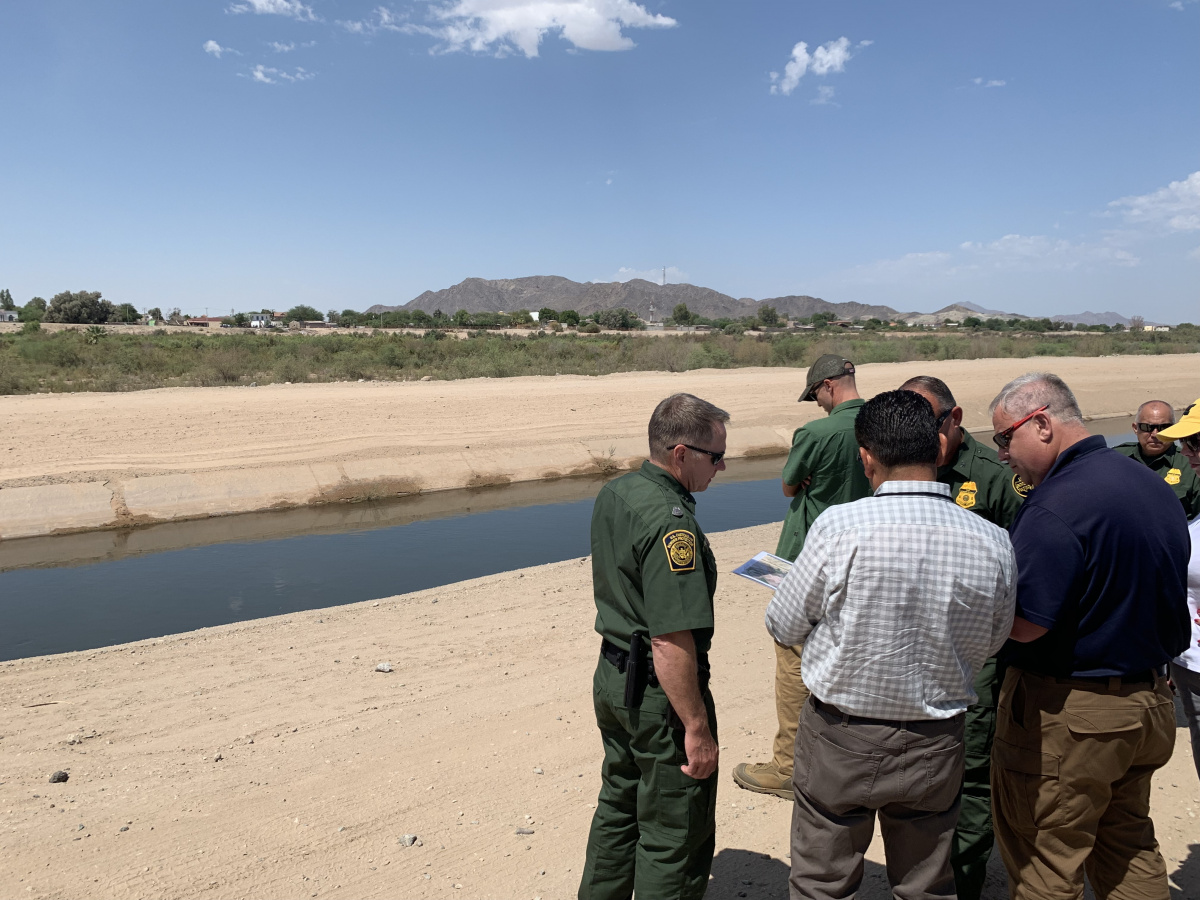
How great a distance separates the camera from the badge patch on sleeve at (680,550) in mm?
2611

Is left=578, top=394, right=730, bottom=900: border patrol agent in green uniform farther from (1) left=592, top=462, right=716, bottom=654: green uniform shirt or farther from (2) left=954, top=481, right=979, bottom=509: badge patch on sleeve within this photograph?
(2) left=954, top=481, right=979, bottom=509: badge patch on sleeve

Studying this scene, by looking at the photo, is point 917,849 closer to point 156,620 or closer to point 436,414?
point 156,620

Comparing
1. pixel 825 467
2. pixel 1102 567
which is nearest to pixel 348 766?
pixel 825 467

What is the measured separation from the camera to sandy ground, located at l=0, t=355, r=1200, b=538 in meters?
13.4

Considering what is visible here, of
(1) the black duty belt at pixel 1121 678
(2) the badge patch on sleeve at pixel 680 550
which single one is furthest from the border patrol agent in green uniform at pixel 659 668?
(1) the black duty belt at pixel 1121 678

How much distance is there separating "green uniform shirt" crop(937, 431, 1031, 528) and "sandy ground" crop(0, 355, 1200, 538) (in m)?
12.9

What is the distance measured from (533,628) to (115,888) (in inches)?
148

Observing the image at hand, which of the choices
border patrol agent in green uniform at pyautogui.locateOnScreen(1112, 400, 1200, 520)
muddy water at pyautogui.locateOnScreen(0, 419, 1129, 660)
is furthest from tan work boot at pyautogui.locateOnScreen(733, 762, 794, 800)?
muddy water at pyautogui.locateOnScreen(0, 419, 1129, 660)

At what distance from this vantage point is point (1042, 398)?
2.70 metres

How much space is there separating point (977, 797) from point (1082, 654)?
1.11 meters

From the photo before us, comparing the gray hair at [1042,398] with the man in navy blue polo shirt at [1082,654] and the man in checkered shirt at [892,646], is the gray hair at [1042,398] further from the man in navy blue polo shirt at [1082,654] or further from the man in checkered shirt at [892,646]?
the man in checkered shirt at [892,646]

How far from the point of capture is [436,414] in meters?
19.0

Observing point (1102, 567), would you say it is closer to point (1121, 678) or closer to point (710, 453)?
point (1121, 678)

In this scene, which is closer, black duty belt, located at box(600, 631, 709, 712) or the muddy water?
black duty belt, located at box(600, 631, 709, 712)
